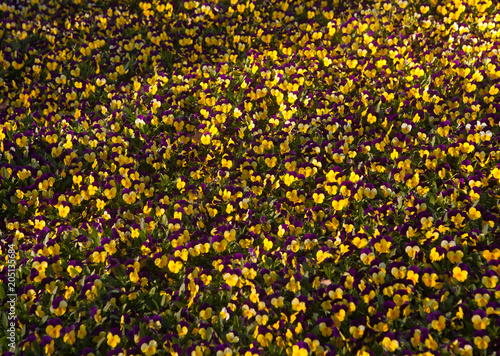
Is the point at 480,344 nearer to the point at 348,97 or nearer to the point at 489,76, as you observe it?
the point at 348,97

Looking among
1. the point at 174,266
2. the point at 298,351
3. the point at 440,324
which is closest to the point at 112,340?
the point at 174,266

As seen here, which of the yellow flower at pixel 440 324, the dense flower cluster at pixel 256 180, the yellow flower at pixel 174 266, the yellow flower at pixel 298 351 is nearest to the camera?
the yellow flower at pixel 298 351

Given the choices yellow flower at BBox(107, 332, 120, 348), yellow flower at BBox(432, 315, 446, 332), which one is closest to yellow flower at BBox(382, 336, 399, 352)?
yellow flower at BBox(432, 315, 446, 332)

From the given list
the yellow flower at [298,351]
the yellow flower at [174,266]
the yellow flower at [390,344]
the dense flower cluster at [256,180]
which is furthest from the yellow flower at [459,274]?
the yellow flower at [174,266]

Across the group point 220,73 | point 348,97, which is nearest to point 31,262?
point 220,73

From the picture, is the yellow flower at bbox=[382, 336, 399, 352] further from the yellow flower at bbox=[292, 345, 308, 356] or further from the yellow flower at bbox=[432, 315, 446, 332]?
the yellow flower at bbox=[292, 345, 308, 356]

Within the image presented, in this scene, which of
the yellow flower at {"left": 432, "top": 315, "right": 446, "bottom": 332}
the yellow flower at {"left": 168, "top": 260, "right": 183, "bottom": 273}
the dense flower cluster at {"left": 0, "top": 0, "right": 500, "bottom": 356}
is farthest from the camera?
the yellow flower at {"left": 168, "top": 260, "right": 183, "bottom": 273}

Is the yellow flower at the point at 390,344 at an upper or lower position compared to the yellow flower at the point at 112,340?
upper

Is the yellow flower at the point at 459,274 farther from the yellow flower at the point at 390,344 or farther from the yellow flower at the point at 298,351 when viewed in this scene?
the yellow flower at the point at 298,351
